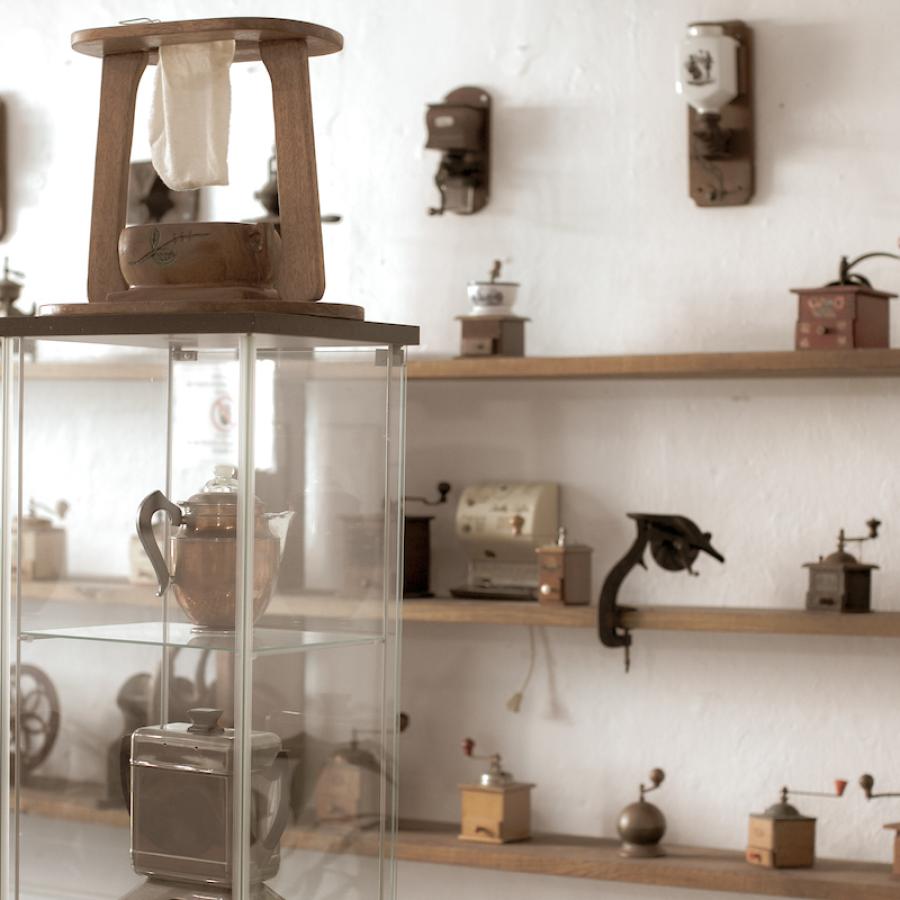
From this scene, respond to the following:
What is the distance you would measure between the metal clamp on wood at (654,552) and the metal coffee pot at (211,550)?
1.04 metres

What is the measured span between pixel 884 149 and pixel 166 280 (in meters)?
1.55

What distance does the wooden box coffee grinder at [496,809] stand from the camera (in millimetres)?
2967

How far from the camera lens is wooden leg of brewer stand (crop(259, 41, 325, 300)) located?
6.49 ft

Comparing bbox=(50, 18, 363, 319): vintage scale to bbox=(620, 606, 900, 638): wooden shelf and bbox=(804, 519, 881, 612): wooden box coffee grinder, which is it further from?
bbox=(804, 519, 881, 612): wooden box coffee grinder

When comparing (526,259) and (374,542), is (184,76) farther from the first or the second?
(526,259)

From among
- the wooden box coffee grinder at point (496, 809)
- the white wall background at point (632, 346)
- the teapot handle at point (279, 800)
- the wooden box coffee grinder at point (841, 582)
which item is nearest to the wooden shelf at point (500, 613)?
the white wall background at point (632, 346)

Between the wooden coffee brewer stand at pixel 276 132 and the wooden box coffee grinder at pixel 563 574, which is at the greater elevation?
the wooden coffee brewer stand at pixel 276 132

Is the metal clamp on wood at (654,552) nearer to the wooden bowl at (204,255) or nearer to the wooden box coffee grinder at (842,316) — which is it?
the wooden box coffee grinder at (842,316)

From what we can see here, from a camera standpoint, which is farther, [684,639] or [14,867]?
[684,639]

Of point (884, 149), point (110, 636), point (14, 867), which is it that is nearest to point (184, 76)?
point (110, 636)

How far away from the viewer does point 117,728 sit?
2107 millimetres

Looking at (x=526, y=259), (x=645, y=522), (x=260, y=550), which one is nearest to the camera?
(x=260, y=550)

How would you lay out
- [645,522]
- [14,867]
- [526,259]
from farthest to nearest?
[526,259], [645,522], [14,867]

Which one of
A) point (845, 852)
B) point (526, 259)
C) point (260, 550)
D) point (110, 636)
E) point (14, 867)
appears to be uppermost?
point (526, 259)
